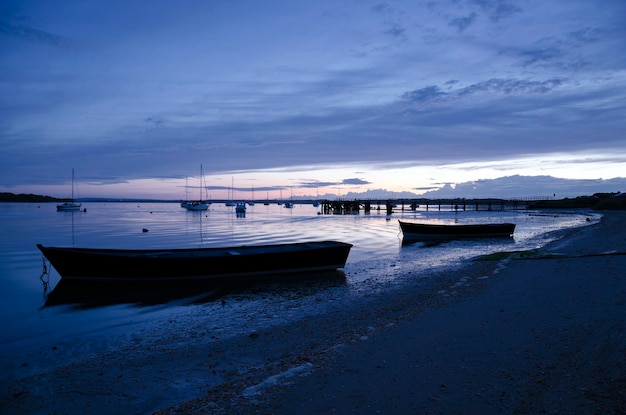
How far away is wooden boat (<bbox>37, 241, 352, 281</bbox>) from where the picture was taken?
16.0 m

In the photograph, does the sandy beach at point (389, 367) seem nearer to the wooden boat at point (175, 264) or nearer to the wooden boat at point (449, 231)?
the wooden boat at point (175, 264)

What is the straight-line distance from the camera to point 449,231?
33594 millimetres

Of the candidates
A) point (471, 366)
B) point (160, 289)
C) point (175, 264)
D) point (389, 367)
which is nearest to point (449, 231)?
point (175, 264)

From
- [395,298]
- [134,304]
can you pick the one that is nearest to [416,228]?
[395,298]

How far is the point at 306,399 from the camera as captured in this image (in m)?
5.25

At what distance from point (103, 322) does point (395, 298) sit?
7.97m

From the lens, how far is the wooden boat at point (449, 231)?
32312mm

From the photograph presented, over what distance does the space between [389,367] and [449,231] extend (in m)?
29.1

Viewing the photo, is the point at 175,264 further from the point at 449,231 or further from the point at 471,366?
the point at 449,231

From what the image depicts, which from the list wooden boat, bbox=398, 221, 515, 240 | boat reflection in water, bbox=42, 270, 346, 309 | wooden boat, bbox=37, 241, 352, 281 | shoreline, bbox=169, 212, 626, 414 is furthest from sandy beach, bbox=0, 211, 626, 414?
wooden boat, bbox=398, 221, 515, 240

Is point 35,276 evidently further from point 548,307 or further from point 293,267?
point 548,307

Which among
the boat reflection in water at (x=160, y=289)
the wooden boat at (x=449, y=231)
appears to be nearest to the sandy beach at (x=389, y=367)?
the boat reflection in water at (x=160, y=289)

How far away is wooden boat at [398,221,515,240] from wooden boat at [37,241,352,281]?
15.8m

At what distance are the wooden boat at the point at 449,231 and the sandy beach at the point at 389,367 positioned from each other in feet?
71.6
